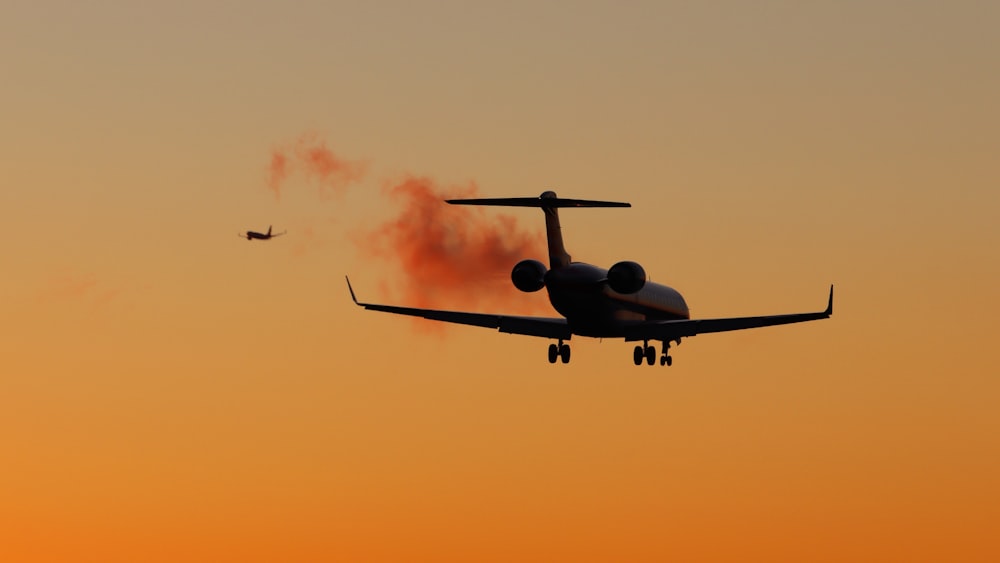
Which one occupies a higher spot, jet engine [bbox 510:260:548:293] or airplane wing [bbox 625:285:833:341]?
jet engine [bbox 510:260:548:293]

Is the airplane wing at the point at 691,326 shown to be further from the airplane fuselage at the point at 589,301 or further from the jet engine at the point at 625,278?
the jet engine at the point at 625,278

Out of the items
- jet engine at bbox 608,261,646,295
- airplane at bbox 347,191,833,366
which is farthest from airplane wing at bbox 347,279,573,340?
jet engine at bbox 608,261,646,295

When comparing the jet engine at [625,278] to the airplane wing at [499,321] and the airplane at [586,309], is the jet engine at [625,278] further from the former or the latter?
the airplane wing at [499,321]

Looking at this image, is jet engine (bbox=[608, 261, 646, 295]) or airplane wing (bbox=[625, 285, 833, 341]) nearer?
jet engine (bbox=[608, 261, 646, 295])

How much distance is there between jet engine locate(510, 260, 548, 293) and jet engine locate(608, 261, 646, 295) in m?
3.70

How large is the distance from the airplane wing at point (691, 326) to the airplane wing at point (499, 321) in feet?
11.8

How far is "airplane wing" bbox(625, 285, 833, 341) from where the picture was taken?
399 ft

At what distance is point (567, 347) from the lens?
123 meters

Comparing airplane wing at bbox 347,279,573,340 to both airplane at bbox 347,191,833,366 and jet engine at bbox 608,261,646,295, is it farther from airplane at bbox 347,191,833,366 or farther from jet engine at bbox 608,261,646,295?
jet engine at bbox 608,261,646,295

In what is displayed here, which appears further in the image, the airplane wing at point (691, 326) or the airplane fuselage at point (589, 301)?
the airplane wing at point (691, 326)

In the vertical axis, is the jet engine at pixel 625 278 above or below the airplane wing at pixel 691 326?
above

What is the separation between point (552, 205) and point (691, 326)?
996 centimetres

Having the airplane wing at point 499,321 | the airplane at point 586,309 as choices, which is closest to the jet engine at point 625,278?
the airplane at point 586,309

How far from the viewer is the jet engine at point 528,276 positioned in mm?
118062
